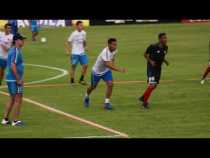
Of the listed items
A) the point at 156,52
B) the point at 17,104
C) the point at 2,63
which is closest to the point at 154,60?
the point at 156,52

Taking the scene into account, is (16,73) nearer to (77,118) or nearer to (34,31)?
(77,118)

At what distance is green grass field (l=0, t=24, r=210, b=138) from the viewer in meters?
13.6

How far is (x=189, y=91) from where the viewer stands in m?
20.1

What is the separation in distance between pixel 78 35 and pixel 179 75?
4.73 metres

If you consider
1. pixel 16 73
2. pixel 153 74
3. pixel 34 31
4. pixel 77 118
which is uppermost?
pixel 34 31

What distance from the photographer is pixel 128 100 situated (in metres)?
18.4

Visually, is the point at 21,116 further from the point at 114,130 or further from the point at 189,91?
the point at 189,91

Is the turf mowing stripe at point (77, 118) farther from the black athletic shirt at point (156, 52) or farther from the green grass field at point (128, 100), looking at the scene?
the black athletic shirt at point (156, 52)

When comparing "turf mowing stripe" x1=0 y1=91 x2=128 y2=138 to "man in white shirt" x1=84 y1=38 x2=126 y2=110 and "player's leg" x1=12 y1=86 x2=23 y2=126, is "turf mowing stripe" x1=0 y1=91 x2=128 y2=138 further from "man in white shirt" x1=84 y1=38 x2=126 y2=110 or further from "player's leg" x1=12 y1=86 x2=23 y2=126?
"player's leg" x1=12 y1=86 x2=23 y2=126

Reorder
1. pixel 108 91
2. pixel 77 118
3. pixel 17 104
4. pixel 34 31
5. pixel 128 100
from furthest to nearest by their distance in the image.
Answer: pixel 34 31 < pixel 128 100 < pixel 108 91 < pixel 77 118 < pixel 17 104

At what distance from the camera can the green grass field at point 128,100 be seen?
1364 cm

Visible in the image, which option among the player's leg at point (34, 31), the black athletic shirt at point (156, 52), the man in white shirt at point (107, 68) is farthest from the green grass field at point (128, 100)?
the player's leg at point (34, 31)
